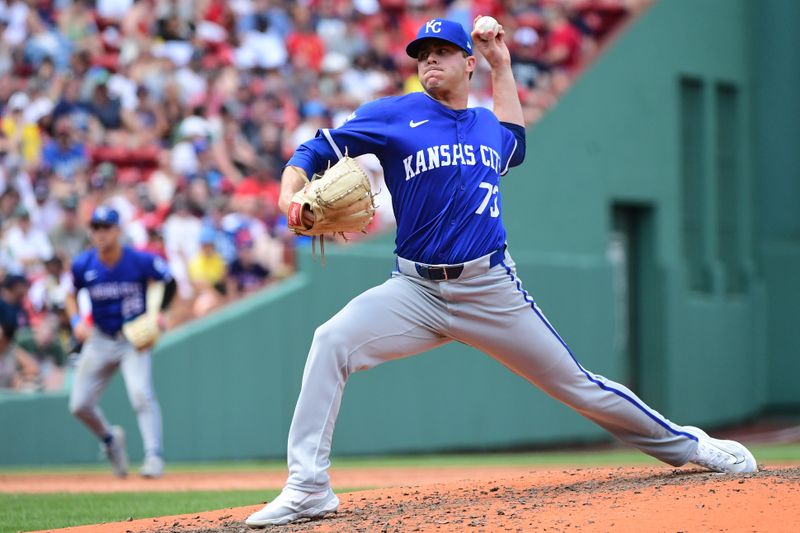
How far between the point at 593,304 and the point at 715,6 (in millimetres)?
5453

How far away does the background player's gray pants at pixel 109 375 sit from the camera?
32.1ft

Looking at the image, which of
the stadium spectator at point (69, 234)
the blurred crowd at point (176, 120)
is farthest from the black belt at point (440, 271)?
the stadium spectator at point (69, 234)

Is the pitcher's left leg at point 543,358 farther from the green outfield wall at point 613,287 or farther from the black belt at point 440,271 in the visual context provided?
the green outfield wall at point 613,287

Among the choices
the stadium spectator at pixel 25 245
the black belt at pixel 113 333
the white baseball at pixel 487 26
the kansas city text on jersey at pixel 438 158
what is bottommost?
the black belt at pixel 113 333

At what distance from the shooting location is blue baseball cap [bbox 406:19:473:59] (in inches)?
206

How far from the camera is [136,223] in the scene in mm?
12594

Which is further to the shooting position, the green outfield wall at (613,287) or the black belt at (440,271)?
the green outfield wall at (613,287)

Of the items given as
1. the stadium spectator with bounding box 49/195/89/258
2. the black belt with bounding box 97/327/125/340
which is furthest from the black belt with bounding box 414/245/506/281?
the stadium spectator with bounding box 49/195/89/258

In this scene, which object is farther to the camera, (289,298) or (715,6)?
(715,6)

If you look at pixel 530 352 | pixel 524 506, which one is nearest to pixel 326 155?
pixel 530 352

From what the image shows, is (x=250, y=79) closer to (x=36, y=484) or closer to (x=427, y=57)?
(x=36, y=484)

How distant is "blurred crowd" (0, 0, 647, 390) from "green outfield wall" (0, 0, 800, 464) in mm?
559

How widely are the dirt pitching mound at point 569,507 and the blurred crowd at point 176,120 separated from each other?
256 inches

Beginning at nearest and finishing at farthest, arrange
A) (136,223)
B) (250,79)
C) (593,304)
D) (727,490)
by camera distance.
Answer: (727,490), (136,223), (250,79), (593,304)
